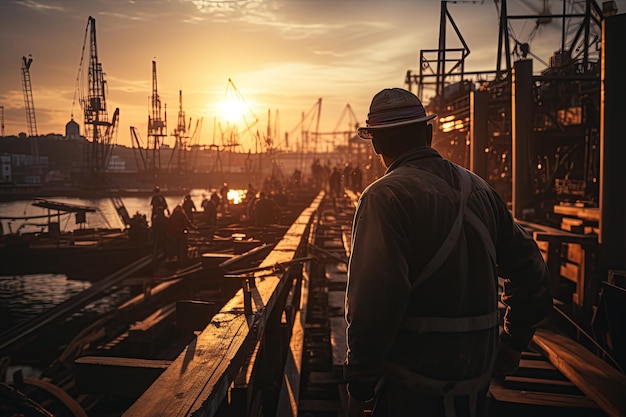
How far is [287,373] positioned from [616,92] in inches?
202

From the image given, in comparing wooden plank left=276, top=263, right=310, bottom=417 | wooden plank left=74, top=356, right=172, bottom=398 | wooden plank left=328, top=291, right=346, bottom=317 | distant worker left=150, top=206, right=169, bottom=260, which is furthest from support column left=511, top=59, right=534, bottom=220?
distant worker left=150, top=206, right=169, bottom=260

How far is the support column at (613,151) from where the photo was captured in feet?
21.9

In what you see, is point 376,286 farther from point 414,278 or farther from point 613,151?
point 613,151

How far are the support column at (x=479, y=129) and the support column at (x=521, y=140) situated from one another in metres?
2.25

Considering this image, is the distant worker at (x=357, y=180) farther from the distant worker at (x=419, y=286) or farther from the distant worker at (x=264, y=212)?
the distant worker at (x=419, y=286)

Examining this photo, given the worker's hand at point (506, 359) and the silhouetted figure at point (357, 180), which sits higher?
the silhouetted figure at point (357, 180)

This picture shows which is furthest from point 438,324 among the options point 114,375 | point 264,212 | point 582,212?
point 264,212

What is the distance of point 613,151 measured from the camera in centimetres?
669

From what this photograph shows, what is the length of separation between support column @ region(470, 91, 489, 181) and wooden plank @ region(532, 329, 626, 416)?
7436 mm

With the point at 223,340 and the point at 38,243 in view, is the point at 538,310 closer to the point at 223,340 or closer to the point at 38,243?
the point at 223,340

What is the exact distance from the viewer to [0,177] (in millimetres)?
145000

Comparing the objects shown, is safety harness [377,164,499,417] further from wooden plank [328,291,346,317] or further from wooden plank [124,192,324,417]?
wooden plank [328,291,346,317]

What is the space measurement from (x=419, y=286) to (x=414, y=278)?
38 mm

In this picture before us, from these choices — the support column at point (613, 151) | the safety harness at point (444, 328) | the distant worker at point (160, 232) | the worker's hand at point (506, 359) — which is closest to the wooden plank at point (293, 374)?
the worker's hand at point (506, 359)
